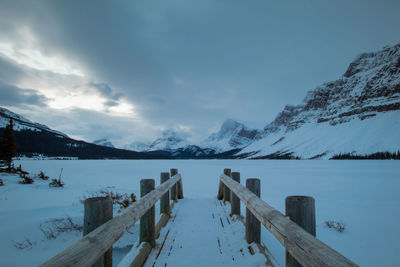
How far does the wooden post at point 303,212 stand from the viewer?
6.21 feet

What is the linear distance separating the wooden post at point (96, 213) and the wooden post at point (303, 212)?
1.72 metres

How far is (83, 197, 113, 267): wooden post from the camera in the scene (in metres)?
1.84

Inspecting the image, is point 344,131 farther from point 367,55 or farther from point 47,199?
point 47,199

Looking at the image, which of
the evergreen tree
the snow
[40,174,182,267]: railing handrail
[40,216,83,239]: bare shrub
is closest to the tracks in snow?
[40,174,182,267]: railing handrail

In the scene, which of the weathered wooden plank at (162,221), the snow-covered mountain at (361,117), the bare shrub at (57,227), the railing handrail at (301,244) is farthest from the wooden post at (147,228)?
the snow-covered mountain at (361,117)

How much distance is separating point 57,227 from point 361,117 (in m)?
185

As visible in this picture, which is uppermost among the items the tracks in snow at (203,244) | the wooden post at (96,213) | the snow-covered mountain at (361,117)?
the snow-covered mountain at (361,117)

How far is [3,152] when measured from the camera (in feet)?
→ 53.6

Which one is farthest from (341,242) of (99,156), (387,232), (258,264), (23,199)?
(99,156)

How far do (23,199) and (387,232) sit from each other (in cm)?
1280

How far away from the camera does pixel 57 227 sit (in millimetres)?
5875

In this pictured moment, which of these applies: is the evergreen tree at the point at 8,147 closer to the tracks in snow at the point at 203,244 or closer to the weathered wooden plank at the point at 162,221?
the weathered wooden plank at the point at 162,221

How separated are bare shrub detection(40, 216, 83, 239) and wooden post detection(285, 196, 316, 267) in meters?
6.26

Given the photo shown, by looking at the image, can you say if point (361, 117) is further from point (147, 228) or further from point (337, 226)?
point (147, 228)
